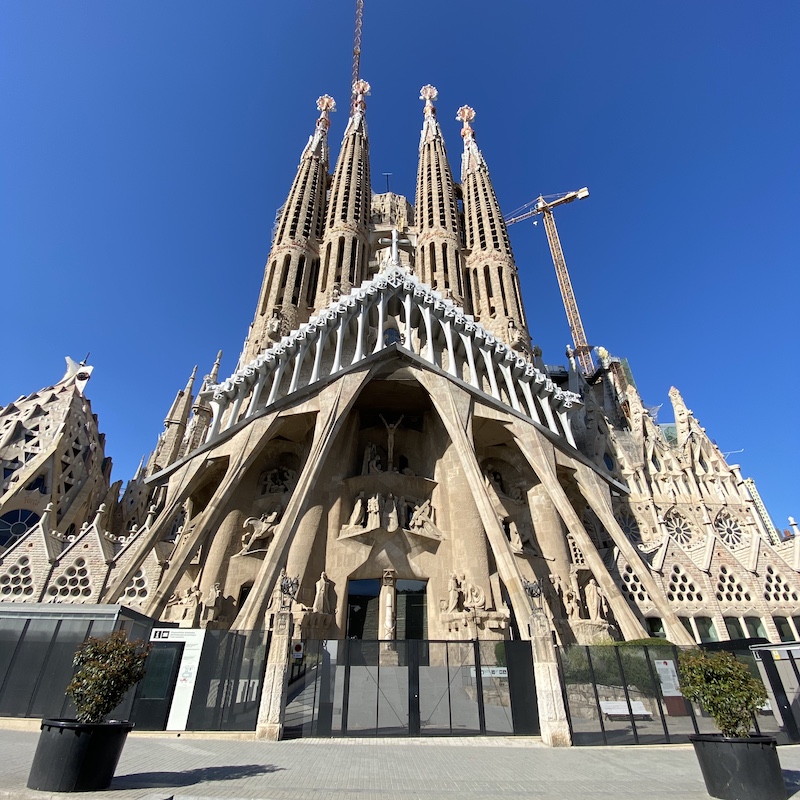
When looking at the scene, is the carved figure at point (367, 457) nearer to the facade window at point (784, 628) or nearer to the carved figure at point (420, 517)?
the carved figure at point (420, 517)

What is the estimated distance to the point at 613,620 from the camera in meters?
18.6

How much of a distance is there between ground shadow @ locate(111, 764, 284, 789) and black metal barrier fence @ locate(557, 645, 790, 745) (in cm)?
624

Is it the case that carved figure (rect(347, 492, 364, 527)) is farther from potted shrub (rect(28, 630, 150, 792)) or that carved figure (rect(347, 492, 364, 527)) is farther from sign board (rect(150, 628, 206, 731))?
potted shrub (rect(28, 630, 150, 792))

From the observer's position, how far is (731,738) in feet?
18.8

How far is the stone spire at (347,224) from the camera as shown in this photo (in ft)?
103

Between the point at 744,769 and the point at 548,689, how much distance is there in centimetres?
451

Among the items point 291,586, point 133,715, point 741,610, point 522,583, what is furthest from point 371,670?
point 741,610

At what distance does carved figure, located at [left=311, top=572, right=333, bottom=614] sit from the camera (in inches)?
663

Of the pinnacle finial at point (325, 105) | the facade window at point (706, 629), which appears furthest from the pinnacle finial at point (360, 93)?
the facade window at point (706, 629)

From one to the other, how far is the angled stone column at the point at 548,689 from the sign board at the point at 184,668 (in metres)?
7.14

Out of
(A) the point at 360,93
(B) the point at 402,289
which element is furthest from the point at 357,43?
(B) the point at 402,289

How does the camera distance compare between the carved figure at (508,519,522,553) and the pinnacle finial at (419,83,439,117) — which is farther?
the pinnacle finial at (419,83,439,117)

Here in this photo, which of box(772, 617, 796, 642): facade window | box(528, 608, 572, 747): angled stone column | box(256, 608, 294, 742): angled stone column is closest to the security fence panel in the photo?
box(528, 608, 572, 747): angled stone column

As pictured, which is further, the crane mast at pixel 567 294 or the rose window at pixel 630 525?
the crane mast at pixel 567 294
